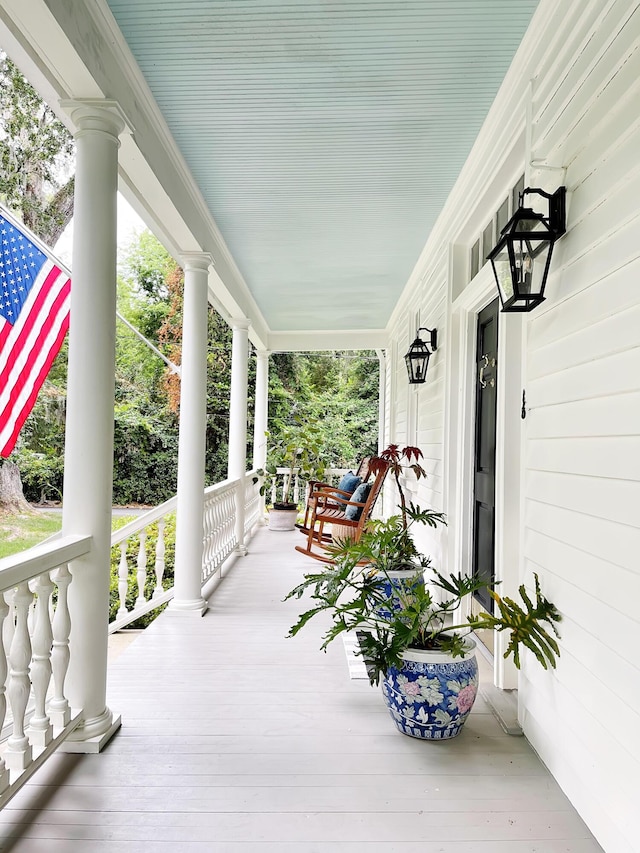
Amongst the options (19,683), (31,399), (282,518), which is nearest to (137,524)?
(31,399)

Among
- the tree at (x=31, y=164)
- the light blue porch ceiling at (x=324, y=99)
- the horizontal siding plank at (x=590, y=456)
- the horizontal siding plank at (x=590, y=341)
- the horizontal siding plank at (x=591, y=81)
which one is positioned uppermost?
the tree at (x=31, y=164)

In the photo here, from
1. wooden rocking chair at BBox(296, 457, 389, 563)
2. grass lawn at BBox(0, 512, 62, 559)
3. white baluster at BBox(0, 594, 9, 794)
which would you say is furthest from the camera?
grass lawn at BBox(0, 512, 62, 559)

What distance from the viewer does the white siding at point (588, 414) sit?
1.57 metres

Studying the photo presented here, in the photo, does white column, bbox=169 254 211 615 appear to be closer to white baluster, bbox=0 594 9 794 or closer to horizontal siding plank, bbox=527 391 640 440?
white baluster, bbox=0 594 9 794

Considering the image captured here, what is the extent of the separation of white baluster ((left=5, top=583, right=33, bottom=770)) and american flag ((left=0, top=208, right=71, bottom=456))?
1.63 metres

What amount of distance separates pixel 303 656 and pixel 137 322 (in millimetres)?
12843

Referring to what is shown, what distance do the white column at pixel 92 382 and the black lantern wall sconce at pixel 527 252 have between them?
5.07 ft

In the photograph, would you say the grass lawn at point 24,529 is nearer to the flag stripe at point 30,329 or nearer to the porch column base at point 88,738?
the flag stripe at point 30,329

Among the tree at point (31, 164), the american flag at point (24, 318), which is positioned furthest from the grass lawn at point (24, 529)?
the american flag at point (24, 318)

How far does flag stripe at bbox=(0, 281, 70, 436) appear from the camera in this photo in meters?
3.14

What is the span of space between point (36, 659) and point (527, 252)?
7.36 feet

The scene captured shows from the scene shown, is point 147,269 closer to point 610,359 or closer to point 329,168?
point 329,168

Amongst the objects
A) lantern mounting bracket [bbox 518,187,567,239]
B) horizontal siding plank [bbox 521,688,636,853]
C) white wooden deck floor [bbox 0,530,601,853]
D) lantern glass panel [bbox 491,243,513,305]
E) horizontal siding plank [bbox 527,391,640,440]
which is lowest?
white wooden deck floor [bbox 0,530,601,853]

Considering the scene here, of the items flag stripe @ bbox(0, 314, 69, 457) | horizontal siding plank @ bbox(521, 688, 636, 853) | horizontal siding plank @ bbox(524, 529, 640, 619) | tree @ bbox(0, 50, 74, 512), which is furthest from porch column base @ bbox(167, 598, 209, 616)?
tree @ bbox(0, 50, 74, 512)
